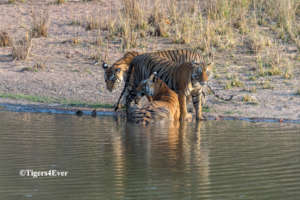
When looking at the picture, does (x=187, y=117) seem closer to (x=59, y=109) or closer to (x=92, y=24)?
(x=59, y=109)

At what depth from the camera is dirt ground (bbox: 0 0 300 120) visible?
40.5 ft

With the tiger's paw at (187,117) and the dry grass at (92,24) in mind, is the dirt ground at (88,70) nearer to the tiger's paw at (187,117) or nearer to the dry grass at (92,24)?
the dry grass at (92,24)

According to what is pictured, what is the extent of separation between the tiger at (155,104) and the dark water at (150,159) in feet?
0.97

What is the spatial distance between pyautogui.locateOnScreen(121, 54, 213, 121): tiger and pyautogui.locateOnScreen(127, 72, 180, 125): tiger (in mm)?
125

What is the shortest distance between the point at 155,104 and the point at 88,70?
4139mm

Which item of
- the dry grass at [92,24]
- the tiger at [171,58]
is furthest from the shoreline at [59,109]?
the dry grass at [92,24]

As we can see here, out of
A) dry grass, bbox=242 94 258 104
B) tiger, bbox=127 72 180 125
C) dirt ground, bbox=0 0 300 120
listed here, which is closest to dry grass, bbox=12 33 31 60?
dirt ground, bbox=0 0 300 120

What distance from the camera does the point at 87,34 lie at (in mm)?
16828

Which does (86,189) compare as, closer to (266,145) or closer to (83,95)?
(266,145)

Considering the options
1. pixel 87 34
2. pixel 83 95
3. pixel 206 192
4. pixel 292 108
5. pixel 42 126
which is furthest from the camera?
pixel 87 34

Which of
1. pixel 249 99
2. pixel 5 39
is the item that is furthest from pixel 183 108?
pixel 5 39

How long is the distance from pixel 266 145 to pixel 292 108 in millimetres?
3476

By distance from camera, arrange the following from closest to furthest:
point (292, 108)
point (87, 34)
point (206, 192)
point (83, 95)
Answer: point (206, 192) < point (292, 108) < point (83, 95) < point (87, 34)

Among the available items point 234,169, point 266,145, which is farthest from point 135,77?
point 234,169
